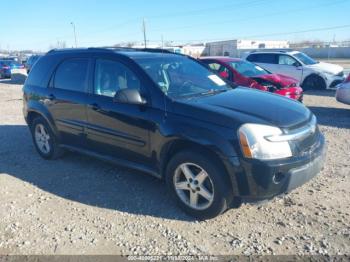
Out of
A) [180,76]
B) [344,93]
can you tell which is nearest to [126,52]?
[180,76]

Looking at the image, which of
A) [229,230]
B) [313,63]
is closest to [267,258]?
[229,230]

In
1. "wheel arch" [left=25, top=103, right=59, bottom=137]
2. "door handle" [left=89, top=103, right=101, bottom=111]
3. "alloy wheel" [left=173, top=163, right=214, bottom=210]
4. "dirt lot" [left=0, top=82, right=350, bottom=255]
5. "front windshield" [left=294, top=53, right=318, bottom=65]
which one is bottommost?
"dirt lot" [left=0, top=82, right=350, bottom=255]

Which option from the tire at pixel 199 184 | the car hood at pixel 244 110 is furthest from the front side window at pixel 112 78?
the tire at pixel 199 184

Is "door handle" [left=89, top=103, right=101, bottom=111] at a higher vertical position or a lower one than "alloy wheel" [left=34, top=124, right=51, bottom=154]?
higher

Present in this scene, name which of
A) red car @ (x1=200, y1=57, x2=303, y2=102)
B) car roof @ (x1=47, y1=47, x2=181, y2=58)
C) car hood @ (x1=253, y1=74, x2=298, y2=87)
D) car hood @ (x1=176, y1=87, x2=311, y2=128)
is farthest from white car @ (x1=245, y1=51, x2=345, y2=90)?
car hood @ (x1=176, y1=87, x2=311, y2=128)

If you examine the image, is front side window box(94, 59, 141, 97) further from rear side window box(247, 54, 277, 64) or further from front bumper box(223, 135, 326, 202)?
rear side window box(247, 54, 277, 64)

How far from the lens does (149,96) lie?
4.11 m

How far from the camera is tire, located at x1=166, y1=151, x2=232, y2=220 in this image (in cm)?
360

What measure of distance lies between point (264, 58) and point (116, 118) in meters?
12.1

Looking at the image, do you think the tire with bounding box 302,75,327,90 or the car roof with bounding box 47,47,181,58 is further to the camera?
the tire with bounding box 302,75,327,90

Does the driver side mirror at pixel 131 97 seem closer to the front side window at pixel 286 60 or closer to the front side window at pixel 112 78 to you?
the front side window at pixel 112 78

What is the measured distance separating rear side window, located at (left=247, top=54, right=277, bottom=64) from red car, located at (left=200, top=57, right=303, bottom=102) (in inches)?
212

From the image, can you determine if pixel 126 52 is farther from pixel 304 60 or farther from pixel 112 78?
pixel 304 60

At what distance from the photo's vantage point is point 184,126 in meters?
3.76
